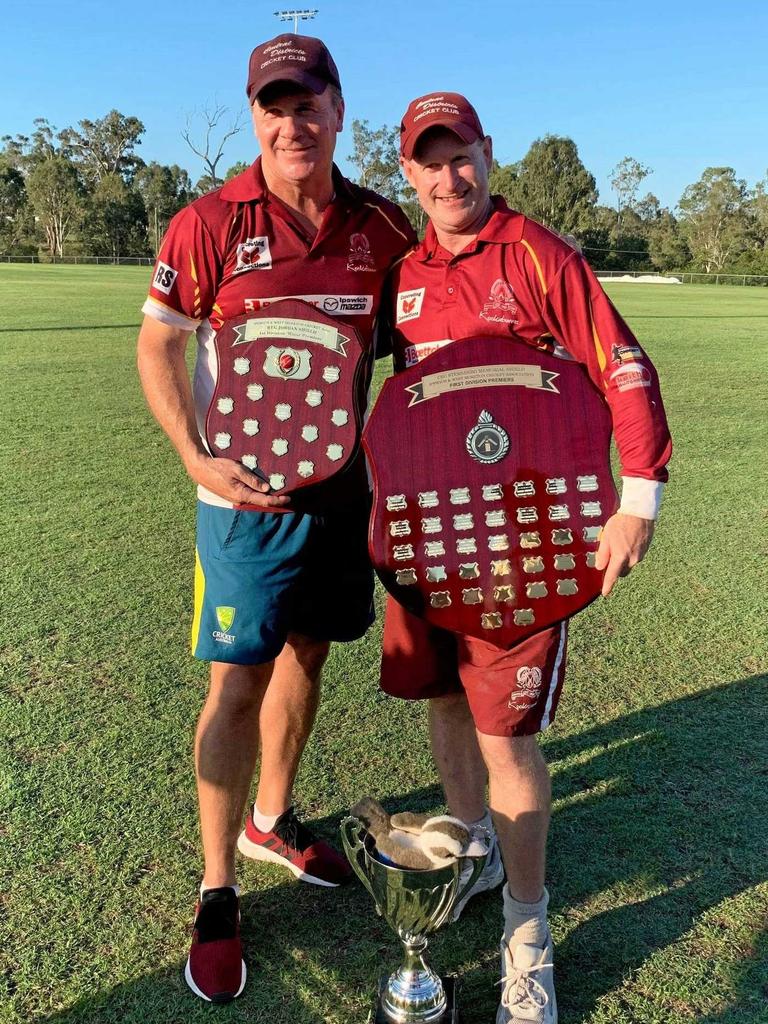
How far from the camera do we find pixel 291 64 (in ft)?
7.50

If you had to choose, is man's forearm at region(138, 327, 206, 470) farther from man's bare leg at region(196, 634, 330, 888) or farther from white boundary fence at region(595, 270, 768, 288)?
white boundary fence at region(595, 270, 768, 288)

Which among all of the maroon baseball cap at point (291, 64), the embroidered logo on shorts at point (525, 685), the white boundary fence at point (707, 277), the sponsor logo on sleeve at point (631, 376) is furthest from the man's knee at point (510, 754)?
the white boundary fence at point (707, 277)

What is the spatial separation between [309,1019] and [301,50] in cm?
240

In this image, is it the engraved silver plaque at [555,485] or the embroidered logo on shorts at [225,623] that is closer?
the engraved silver plaque at [555,485]

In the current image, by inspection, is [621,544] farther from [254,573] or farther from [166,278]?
[166,278]

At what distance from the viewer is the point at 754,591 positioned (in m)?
4.76

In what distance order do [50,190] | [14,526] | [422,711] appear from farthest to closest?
[50,190], [14,526], [422,711]

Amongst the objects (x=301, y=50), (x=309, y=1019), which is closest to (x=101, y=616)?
(x=309, y=1019)

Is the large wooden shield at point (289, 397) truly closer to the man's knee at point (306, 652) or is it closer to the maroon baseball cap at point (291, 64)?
the maroon baseball cap at point (291, 64)

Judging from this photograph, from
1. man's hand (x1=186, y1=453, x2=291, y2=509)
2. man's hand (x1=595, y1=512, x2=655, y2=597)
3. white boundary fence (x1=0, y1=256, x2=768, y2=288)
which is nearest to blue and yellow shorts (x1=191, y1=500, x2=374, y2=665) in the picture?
man's hand (x1=186, y1=453, x2=291, y2=509)

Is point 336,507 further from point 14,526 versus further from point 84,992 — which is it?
point 14,526

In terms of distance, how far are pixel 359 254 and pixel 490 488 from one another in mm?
785

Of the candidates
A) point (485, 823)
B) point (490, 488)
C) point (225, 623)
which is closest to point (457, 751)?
point (485, 823)

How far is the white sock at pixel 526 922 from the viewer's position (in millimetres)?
2227
